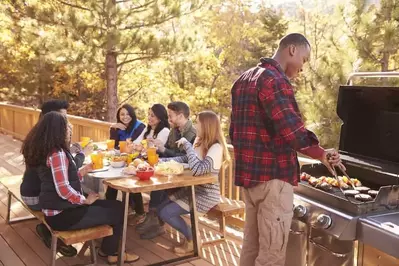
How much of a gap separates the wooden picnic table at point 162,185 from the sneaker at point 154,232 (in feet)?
1.77

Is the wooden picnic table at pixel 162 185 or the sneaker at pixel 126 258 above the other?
the wooden picnic table at pixel 162 185

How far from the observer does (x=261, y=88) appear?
2.15m

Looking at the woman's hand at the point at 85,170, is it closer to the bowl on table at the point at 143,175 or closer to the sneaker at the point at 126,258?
the bowl on table at the point at 143,175

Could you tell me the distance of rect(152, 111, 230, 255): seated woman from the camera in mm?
3354

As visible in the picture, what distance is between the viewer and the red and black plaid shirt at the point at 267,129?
2.10m

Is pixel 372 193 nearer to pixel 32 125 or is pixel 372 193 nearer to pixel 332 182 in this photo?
pixel 332 182

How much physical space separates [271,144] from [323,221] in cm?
48

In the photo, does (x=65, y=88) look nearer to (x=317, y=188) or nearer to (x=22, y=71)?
(x=22, y=71)

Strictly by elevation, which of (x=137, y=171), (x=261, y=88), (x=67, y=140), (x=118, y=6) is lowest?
(x=137, y=171)

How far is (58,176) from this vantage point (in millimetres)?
2867

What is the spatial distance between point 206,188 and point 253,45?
1360cm

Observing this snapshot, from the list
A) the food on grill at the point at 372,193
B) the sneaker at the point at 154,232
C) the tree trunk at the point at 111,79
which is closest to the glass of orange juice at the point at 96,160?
the sneaker at the point at 154,232

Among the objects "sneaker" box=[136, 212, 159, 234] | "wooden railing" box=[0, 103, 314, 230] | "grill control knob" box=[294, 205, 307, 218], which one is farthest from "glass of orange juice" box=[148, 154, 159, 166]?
"grill control knob" box=[294, 205, 307, 218]

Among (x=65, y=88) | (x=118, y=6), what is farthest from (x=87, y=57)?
(x=65, y=88)
